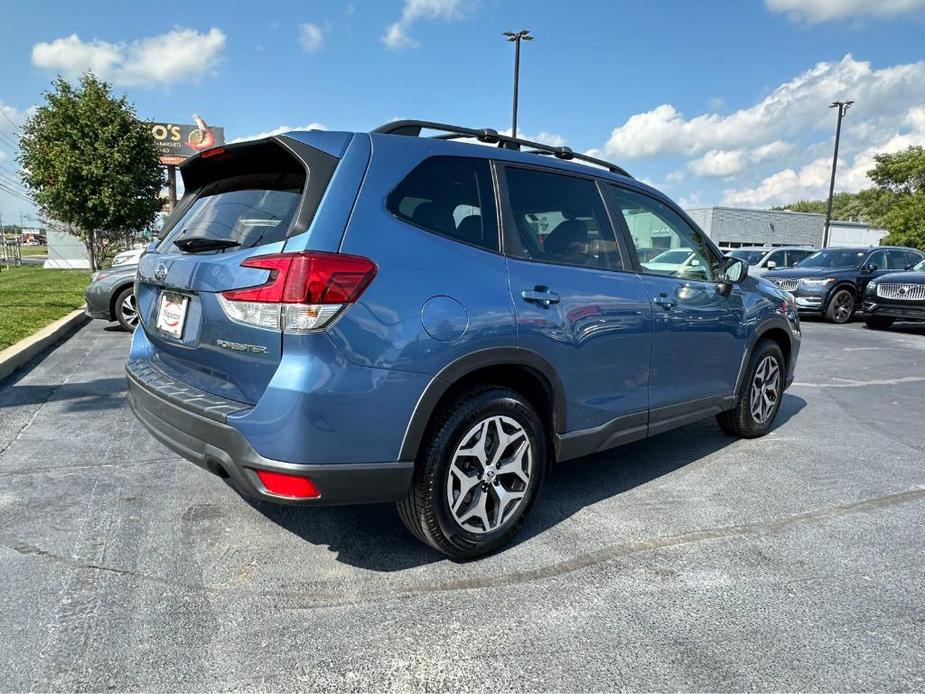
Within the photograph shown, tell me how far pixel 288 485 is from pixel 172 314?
1.09 m

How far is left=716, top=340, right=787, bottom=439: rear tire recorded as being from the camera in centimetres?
462

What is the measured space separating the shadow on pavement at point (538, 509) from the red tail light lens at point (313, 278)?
1268 mm

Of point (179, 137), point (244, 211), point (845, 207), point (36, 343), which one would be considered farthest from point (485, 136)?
point (845, 207)

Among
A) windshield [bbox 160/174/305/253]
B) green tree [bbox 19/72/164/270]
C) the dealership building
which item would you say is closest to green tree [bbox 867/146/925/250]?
the dealership building

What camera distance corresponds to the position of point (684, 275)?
3.96 metres

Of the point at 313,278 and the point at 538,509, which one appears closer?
the point at 313,278

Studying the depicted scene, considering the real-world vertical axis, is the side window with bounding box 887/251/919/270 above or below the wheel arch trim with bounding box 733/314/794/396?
above

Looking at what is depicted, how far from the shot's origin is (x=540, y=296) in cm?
291

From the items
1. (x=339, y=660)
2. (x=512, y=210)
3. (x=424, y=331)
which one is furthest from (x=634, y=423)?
(x=339, y=660)

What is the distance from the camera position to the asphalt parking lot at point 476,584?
2115 millimetres

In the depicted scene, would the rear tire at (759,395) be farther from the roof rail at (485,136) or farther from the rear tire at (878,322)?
the rear tire at (878,322)

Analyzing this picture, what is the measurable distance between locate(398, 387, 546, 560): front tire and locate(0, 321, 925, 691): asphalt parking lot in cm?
17

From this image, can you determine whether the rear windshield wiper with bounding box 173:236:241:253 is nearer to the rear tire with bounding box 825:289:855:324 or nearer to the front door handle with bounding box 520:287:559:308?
the front door handle with bounding box 520:287:559:308

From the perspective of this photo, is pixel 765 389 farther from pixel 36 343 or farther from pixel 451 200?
pixel 36 343
